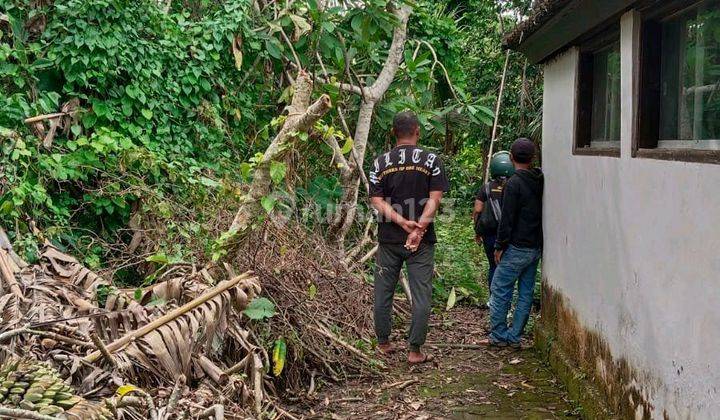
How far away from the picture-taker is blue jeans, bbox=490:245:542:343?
636 cm

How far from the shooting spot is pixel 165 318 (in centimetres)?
375

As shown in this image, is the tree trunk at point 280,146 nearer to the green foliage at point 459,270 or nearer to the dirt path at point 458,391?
the dirt path at point 458,391

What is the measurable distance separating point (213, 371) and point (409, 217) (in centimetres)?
244

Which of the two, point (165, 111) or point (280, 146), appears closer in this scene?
point (280, 146)

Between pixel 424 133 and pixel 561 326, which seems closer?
pixel 561 326

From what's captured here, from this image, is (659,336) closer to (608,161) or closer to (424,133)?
(608,161)

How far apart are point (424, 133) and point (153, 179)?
3.70m

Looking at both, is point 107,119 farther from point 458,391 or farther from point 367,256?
point 458,391

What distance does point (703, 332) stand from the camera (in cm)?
283

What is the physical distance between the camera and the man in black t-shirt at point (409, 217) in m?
5.74

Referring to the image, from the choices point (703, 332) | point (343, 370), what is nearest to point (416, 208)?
point (343, 370)

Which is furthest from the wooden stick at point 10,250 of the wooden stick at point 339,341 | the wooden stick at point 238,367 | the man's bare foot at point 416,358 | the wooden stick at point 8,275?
the man's bare foot at point 416,358

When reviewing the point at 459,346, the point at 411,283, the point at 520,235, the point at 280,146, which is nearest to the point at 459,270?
the point at 459,346

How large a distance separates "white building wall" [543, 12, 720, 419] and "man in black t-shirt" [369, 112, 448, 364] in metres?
1.06
